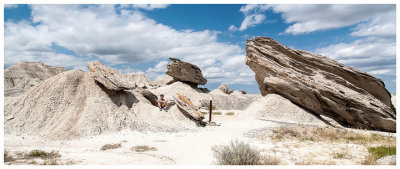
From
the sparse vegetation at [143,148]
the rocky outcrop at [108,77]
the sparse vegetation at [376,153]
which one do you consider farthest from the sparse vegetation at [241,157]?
the rocky outcrop at [108,77]

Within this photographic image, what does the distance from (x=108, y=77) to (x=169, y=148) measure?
643 centimetres

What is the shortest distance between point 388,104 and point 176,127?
13.7 metres

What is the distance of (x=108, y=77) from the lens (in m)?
13.3

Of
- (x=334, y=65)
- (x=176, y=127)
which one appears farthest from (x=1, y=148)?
(x=334, y=65)

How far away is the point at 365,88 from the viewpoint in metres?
16.9

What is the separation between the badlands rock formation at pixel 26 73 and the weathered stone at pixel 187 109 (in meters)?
31.5

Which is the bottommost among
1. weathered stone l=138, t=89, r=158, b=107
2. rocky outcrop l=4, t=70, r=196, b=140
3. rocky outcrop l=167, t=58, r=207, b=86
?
rocky outcrop l=4, t=70, r=196, b=140

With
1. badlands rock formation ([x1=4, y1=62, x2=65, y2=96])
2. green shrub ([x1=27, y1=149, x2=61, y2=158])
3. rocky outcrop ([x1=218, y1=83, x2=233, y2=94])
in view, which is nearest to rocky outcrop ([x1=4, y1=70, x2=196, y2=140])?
green shrub ([x1=27, y1=149, x2=61, y2=158])

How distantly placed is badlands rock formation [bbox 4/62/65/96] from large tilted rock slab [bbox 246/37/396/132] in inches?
1309

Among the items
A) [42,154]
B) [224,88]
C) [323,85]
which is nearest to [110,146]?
[42,154]

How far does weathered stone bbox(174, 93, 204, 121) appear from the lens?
1368 centimetres

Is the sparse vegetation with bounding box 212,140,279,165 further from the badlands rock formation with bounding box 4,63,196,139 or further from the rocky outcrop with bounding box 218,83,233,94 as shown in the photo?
the rocky outcrop with bounding box 218,83,233,94

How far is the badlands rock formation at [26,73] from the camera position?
39109 mm

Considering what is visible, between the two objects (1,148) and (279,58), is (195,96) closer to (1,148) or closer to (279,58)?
(279,58)
